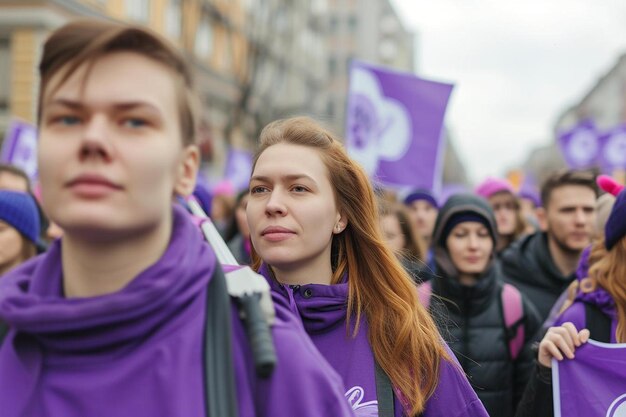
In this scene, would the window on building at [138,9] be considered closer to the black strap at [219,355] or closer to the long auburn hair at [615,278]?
the long auburn hair at [615,278]

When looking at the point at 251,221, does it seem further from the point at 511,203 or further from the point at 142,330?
the point at 511,203

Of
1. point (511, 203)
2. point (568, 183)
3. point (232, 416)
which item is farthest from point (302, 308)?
point (511, 203)

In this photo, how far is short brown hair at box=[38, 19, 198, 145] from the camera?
1.40 m

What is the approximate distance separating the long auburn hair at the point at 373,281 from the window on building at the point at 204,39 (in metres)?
28.0

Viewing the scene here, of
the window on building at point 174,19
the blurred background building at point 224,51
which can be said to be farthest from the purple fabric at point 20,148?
the window on building at point 174,19

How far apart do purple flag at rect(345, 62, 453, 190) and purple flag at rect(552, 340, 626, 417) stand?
4771 millimetres

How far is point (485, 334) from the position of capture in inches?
155

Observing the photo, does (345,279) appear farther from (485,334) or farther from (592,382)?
(485,334)

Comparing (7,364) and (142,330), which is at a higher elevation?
(142,330)

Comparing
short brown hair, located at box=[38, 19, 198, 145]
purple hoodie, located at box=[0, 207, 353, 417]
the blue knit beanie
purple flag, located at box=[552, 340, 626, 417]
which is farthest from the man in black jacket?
short brown hair, located at box=[38, 19, 198, 145]

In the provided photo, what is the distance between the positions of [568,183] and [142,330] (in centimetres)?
408

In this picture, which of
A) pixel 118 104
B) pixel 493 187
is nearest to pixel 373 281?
pixel 118 104

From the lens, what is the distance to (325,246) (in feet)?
8.37

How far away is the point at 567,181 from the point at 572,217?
27 centimetres
